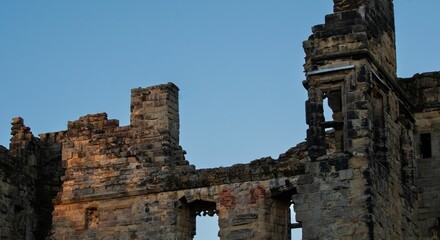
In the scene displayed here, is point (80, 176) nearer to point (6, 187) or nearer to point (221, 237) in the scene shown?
point (6, 187)

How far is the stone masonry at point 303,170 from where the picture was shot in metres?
22.7

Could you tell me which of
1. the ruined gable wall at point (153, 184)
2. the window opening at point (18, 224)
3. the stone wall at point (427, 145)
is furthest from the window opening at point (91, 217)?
the stone wall at point (427, 145)

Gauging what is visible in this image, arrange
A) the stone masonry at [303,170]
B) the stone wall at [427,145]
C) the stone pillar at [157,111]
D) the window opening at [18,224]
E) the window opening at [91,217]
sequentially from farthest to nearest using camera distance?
1. the window opening at [18,224]
2. the stone pillar at [157,111]
3. the window opening at [91,217]
4. the stone wall at [427,145]
5. the stone masonry at [303,170]

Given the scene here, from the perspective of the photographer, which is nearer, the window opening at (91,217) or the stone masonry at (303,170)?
the stone masonry at (303,170)

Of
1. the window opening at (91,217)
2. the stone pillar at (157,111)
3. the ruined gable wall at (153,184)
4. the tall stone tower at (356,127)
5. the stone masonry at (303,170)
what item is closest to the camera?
the tall stone tower at (356,127)

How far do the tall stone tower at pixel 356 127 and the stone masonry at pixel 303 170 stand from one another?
0.02 m

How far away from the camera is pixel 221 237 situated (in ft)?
80.3

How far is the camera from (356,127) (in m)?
22.8

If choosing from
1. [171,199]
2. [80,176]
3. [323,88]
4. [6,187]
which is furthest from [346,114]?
[6,187]

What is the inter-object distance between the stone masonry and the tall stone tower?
23mm

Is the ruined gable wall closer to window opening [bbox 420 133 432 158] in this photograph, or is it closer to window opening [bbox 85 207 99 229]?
window opening [bbox 85 207 99 229]

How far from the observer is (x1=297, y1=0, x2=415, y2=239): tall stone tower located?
22391mm

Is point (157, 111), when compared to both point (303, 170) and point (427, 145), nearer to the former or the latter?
point (303, 170)

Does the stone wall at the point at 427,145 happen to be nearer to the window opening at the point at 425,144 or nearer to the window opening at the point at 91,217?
the window opening at the point at 425,144
